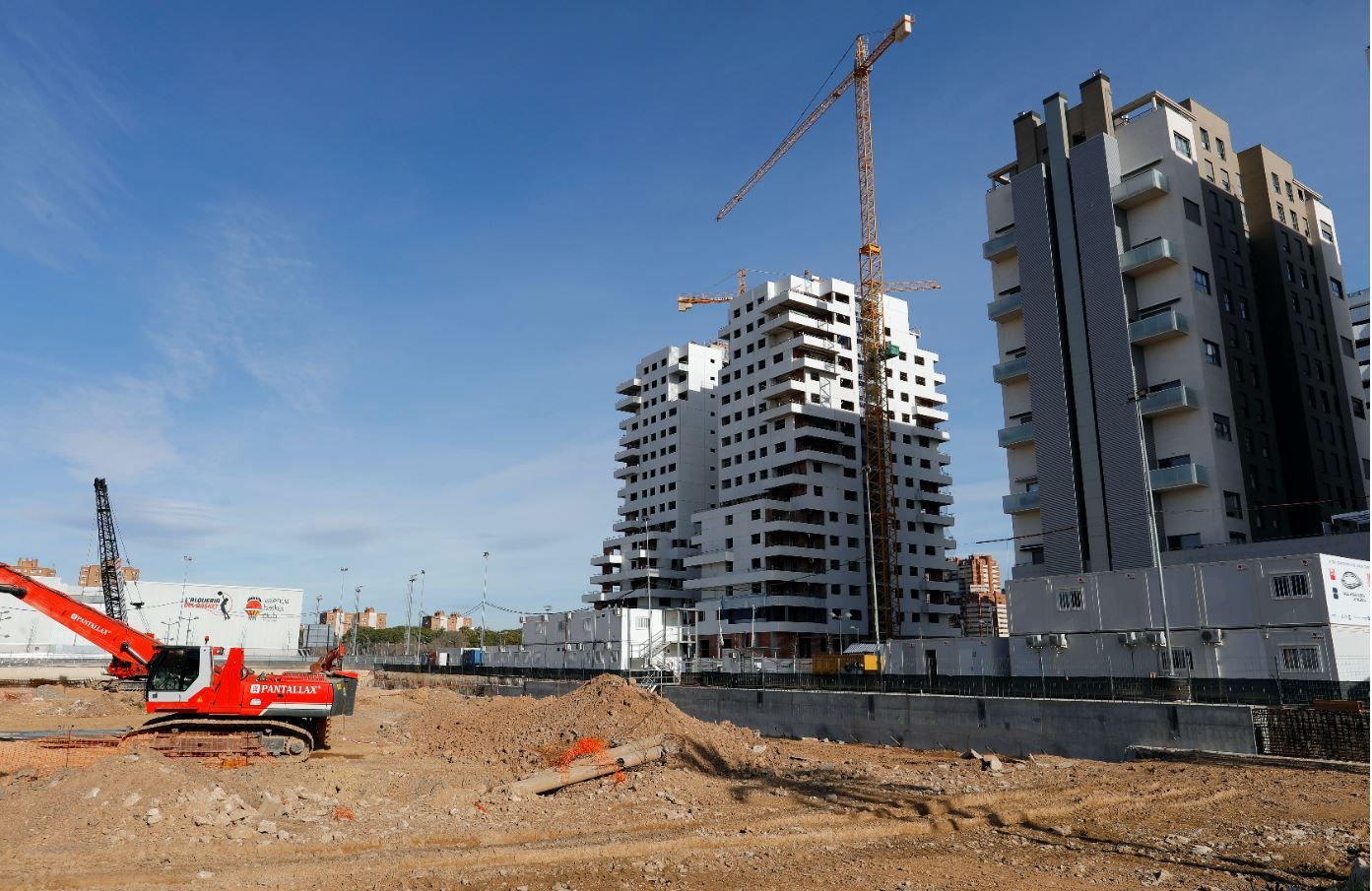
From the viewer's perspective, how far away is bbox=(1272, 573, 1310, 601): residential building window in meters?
37.2

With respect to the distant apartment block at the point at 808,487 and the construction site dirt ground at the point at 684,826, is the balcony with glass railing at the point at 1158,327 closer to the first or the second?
the distant apartment block at the point at 808,487

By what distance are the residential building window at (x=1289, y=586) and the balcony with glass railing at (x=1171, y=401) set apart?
21.9 metres

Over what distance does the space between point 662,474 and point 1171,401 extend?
71678 mm

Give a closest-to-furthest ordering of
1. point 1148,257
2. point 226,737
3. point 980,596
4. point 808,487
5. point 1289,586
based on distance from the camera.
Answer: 1. point 226,737
2. point 1289,586
3. point 1148,257
4. point 808,487
5. point 980,596

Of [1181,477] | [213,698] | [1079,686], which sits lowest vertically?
[1079,686]

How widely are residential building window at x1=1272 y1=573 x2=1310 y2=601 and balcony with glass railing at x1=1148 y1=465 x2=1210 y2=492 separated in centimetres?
1894

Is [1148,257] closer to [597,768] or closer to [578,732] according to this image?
[578,732]

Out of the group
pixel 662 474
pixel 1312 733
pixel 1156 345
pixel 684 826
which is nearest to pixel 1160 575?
pixel 1312 733

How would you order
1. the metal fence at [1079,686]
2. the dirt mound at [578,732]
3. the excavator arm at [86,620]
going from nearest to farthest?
the metal fence at [1079,686], the dirt mound at [578,732], the excavator arm at [86,620]

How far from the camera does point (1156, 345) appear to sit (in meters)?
61.9

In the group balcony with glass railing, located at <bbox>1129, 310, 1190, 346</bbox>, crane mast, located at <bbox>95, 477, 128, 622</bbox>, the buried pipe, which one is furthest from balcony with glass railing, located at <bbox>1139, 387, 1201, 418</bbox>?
crane mast, located at <bbox>95, 477, 128, 622</bbox>

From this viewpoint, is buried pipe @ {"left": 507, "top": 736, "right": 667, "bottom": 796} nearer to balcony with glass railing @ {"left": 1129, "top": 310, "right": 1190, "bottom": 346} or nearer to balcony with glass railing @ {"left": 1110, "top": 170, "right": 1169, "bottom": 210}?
balcony with glass railing @ {"left": 1129, "top": 310, "right": 1190, "bottom": 346}

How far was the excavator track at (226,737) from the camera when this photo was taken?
27719mm

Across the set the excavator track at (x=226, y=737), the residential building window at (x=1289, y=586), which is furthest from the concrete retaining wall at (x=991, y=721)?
the excavator track at (x=226, y=737)
